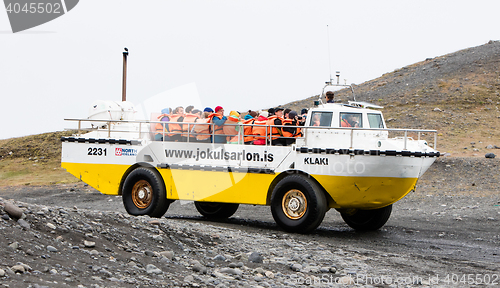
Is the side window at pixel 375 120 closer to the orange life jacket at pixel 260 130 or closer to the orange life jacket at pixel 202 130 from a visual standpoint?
the orange life jacket at pixel 260 130

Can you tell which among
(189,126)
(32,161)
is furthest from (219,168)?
(32,161)

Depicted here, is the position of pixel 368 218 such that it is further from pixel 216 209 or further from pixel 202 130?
pixel 202 130

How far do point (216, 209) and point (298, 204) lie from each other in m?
3.10

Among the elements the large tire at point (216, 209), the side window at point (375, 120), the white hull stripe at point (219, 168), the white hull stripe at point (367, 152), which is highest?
the side window at point (375, 120)

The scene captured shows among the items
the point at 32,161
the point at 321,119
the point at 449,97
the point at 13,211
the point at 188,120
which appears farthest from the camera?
the point at 449,97

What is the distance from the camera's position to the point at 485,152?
20.2 metres

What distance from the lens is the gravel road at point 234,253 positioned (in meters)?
5.11

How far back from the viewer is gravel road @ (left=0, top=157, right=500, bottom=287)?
511 centimetres

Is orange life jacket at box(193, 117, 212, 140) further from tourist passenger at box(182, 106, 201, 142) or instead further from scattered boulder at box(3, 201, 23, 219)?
scattered boulder at box(3, 201, 23, 219)

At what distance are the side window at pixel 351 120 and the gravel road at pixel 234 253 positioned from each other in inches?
76.7

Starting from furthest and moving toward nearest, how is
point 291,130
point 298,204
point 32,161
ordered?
point 32,161 < point 291,130 < point 298,204

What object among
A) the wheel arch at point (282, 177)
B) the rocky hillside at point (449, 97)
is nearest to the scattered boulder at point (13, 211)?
the wheel arch at point (282, 177)

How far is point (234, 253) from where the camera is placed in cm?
705

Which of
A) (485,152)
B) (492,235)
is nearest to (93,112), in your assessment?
(492,235)
